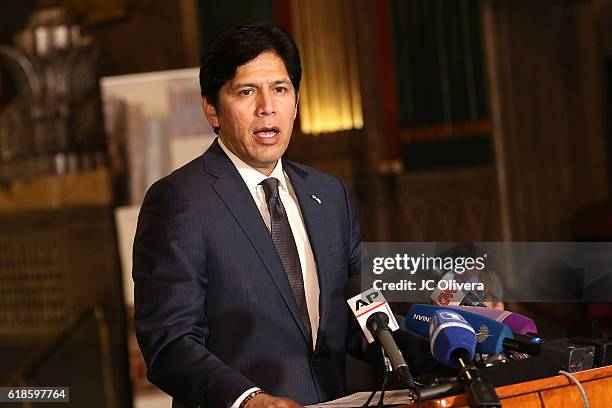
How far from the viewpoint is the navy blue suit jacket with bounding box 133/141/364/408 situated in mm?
2111

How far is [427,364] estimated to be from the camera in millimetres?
2242

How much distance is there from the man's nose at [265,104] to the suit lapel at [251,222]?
165 millimetres

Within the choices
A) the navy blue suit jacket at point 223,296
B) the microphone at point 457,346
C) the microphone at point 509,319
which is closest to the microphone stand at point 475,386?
the microphone at point 457,346

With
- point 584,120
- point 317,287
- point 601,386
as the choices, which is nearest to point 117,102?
point 584,120

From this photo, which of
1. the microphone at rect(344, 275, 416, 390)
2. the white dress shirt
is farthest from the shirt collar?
the microphone at rect(344, 275, 416, 390)

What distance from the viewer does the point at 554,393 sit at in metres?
1.95

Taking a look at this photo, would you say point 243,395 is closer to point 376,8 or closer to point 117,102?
point 117,102

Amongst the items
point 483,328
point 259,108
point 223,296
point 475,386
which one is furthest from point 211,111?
point 475,386

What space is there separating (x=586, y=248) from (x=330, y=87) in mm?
4845

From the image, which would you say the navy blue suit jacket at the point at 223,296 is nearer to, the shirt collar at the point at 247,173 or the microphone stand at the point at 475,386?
the shirt collar at the point at 247,173

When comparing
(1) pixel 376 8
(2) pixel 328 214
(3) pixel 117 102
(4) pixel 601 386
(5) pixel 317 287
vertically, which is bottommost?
(4) pixel 601 386

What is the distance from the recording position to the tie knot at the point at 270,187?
2.34 metres

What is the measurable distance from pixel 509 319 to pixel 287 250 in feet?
1.75

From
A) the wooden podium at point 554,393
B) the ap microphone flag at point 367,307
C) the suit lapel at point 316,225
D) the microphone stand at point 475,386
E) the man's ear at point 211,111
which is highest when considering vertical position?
the man's ear at point 211,111
